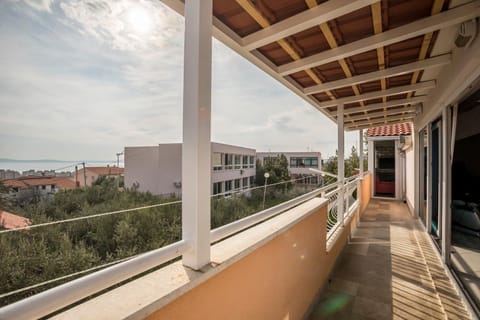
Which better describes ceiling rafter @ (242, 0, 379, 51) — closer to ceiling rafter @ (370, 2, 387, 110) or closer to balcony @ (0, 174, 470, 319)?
ceiling rafter @ (370, 2, 387, 110)

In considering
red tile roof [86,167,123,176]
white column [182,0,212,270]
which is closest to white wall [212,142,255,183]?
red tile roof [86,167,123,176]

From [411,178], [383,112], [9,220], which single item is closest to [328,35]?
[9,220]

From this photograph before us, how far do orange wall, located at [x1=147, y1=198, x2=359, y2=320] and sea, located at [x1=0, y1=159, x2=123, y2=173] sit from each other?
3.10 ft

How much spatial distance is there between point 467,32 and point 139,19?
98.4 inches

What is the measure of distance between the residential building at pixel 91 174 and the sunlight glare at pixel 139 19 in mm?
935

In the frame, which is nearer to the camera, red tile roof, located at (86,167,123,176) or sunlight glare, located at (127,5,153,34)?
sunlight glare, located at (127,5,153,34)

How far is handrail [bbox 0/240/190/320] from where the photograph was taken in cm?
49

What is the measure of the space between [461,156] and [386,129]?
5.71 metres

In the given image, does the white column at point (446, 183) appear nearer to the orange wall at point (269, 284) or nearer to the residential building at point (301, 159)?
the orange wall at point (269, 284)

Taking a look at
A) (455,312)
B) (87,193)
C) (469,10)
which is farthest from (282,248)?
(469,10)

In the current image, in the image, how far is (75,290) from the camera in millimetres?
581

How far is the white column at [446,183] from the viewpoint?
107 inches

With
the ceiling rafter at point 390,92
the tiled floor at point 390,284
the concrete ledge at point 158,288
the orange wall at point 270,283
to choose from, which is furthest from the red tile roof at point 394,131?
the concrete ledge at point 158,288

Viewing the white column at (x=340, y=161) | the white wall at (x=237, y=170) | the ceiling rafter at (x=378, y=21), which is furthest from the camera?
the white wall at (x=237, y=170)
